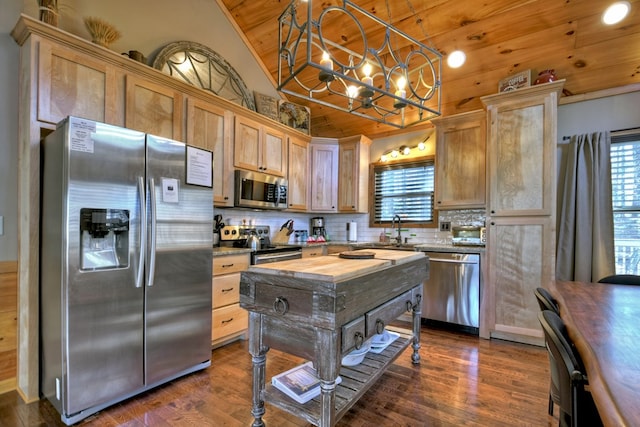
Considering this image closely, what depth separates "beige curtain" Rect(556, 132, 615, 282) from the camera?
Answer: 9.82ft

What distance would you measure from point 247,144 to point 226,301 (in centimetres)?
172

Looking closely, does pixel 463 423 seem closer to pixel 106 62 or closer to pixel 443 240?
pixel 443 240

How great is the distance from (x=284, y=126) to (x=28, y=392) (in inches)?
130

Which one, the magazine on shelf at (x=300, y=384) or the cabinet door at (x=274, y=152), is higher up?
the cabinet door at (x=274, y=152)

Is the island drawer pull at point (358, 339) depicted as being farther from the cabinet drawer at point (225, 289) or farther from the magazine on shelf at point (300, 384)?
the cabinet drawer at point (225, 289)

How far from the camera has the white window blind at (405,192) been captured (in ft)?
13.4

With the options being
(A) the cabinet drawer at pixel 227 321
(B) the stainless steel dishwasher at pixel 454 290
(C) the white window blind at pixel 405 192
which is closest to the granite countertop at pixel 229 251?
(A) the cabinet drawer at pixel 227 321

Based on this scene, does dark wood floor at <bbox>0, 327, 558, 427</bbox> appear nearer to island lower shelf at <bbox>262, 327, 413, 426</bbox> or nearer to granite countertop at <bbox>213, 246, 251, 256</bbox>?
island lower shelf at <bbox>262, 327, 413, 426</bbox>

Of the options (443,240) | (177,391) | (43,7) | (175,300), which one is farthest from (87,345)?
(443,240)

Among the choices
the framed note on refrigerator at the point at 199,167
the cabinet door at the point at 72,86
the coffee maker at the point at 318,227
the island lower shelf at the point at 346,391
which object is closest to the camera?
the island lower shelf at the point at 346,391

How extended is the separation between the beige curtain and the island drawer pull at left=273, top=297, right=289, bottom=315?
316 cm

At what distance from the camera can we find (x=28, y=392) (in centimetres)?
193

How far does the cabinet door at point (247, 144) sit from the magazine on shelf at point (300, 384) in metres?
2.21

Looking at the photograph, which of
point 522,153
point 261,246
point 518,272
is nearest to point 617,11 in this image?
point 522,153
